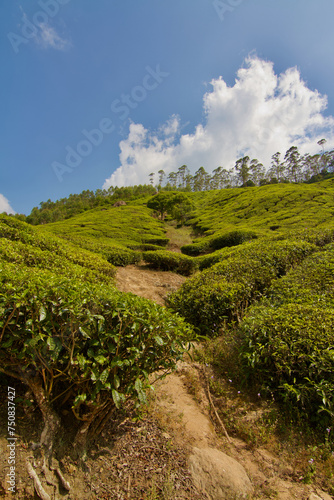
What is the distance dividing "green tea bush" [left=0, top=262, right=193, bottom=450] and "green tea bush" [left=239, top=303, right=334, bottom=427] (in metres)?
1.87

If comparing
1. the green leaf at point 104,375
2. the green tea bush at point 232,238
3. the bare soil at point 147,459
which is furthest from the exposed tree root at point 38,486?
the green tea bush at point 232,238

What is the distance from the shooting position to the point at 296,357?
3.38 metres

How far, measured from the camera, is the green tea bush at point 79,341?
6.75 feet

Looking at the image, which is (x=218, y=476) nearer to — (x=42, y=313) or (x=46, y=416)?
(x=46, y=416)

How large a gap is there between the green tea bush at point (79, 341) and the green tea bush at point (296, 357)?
1868 millimetres

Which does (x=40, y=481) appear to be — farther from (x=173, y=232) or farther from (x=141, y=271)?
(x=173, y=232)

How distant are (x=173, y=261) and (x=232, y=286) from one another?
692cm

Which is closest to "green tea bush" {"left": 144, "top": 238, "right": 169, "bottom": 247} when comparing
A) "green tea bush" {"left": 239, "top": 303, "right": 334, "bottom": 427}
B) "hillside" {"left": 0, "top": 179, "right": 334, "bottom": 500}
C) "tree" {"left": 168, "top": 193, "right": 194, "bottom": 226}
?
"tree" {"left": 168, "top": 193, "right": 194, "bottom": 226}

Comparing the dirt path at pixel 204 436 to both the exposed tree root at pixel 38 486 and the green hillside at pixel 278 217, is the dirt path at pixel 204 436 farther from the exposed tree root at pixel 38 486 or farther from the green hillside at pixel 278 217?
the green hillside at pixel 278 217

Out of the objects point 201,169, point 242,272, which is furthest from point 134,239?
point 201,169

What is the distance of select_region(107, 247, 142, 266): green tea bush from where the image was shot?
12.2 meters

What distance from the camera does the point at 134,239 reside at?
2145cm

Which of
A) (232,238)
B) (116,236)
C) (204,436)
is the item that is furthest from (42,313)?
(116,236)

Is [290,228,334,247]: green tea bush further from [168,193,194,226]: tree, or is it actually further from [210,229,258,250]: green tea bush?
[168,193,194,226]: tree
